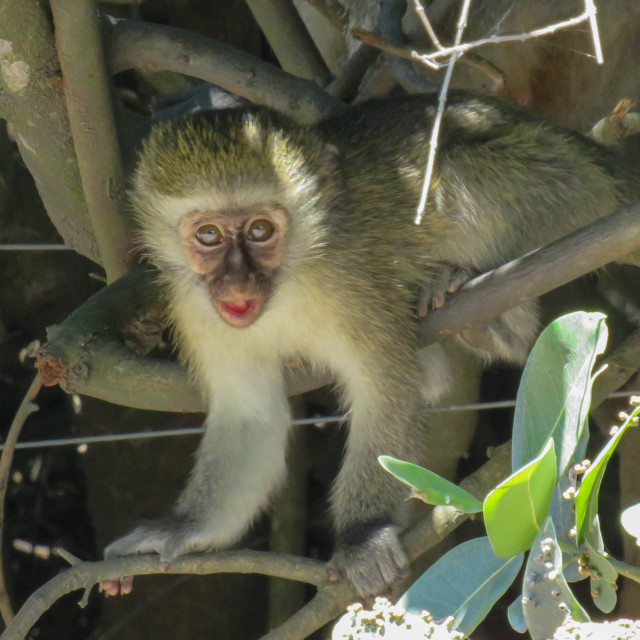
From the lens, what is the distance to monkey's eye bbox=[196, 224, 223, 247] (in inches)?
98.0

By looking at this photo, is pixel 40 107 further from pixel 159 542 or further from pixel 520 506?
pixel 520 506

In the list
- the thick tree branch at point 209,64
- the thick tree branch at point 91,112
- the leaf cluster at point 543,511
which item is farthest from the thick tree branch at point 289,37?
the leaf cluster at point 543,511

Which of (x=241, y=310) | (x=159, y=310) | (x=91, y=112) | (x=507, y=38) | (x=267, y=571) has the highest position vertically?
(x=507, y=38)

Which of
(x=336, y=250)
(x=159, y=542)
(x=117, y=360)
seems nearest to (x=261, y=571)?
(x=159, y=542)

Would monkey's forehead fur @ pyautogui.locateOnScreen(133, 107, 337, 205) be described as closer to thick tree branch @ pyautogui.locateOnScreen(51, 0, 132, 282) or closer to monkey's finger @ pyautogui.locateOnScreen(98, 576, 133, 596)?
thick tree branch @ pyautogui.locateOnScreen(51, 0, 132, 282)

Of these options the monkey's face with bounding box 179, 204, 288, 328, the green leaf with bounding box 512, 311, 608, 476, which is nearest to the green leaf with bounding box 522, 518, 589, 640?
the green leaf with bounding box 512, 311, 608, 476

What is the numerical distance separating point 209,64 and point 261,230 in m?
0.55

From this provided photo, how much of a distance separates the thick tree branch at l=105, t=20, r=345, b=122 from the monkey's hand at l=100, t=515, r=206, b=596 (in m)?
1.18

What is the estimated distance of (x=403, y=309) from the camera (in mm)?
2598

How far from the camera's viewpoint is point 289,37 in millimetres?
3508

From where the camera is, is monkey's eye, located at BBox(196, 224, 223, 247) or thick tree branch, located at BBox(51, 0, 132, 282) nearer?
thick tree branch, located at BBox(51, 0, 132, 282)

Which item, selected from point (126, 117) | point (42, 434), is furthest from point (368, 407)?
point (42, 434)

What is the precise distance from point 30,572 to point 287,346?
6.20 feet

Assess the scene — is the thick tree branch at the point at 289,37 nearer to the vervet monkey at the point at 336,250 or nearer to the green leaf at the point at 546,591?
the vervet monkey at the point at 336,250
